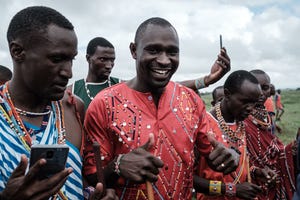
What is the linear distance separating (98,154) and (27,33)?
2.75 ft

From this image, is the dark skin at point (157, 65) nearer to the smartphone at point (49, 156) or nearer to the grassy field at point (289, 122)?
the smartphone at point (49, 156)

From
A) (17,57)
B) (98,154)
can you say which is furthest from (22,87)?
(98,154)

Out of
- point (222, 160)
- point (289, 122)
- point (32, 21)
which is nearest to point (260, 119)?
point (222, 160)

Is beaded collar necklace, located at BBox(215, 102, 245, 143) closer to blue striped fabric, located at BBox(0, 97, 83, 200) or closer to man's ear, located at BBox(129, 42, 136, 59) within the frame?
man's ear, located at BBox(129, 42, 136, 59)

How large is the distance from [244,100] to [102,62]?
2.43 meters

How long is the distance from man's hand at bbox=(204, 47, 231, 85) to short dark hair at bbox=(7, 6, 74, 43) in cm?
170

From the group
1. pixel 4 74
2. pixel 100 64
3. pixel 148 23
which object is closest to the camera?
pixel 148 23

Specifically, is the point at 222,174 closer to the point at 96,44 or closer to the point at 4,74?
the point at 4,74

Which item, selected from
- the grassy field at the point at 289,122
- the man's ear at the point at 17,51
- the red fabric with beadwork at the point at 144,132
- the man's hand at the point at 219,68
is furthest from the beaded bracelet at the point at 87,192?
the grassy field at the point at 289,122

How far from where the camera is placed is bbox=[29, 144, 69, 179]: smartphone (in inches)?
62.4

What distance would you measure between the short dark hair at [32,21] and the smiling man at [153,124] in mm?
610

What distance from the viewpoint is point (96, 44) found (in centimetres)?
563

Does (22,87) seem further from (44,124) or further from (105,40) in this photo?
(105,40)

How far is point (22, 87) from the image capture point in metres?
2.15
